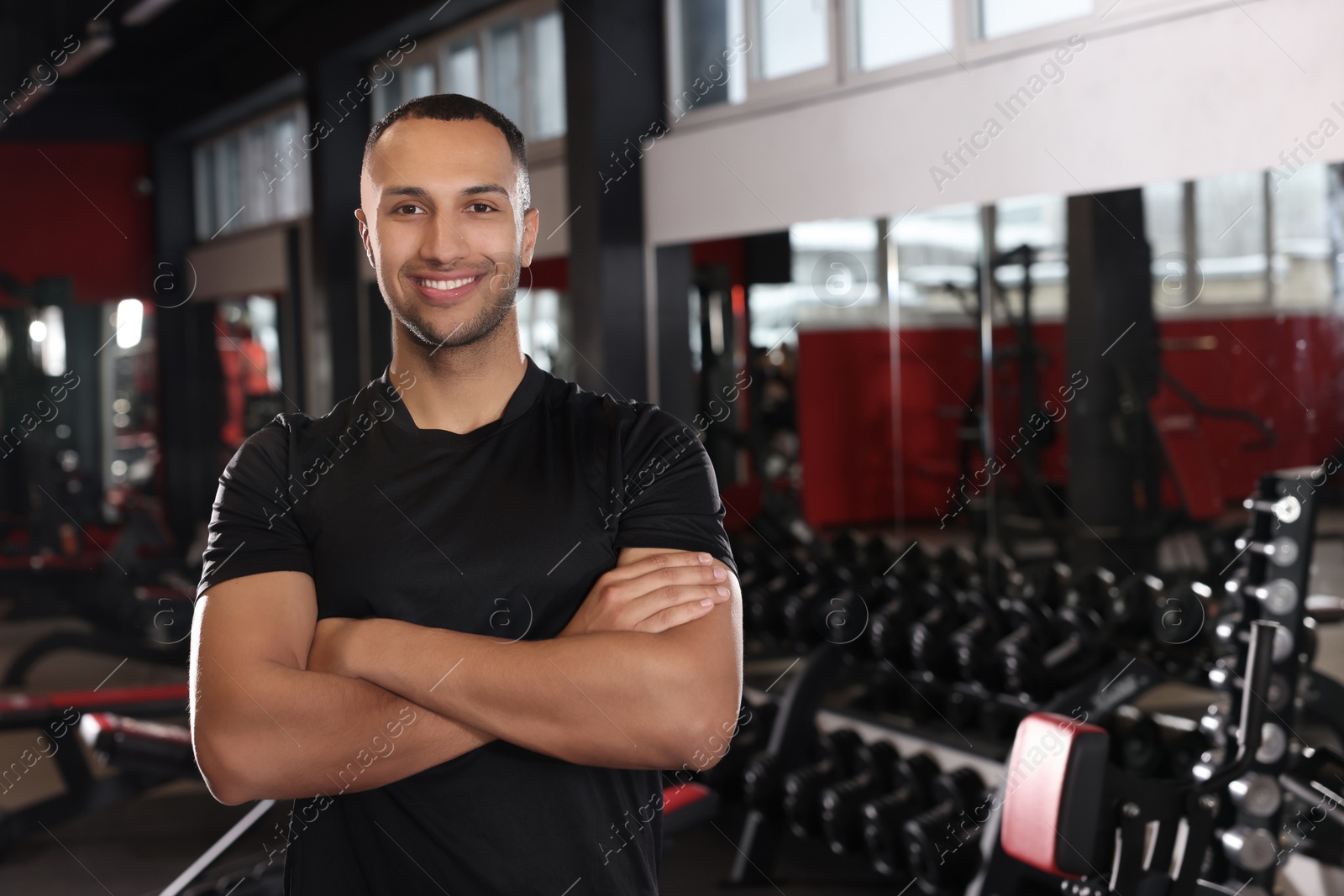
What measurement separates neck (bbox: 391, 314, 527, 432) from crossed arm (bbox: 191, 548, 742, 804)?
A: 0.21 meters

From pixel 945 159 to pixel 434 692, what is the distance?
2.62 metres

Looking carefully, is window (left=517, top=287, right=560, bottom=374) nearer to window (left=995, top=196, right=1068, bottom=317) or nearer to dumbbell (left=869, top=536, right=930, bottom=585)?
dumbbell (left=869, top=536, right=930, bottom=585)

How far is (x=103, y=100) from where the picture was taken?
350 inches

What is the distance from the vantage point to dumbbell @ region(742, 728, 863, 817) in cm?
329

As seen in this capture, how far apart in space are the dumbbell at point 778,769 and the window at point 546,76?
3.01 metres

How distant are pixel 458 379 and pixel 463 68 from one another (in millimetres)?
5171

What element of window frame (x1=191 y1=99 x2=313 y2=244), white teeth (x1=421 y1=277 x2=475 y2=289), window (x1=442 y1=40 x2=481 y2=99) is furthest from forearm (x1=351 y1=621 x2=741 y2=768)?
window frame (x1=191 y1=99 x2=313 y2=244)

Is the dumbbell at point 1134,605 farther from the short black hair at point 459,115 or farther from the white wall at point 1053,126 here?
the short black hair at point 459,115

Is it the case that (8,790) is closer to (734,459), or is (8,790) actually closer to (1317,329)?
(734,459)

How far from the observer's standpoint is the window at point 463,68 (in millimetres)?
5816

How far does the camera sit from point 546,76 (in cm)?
539

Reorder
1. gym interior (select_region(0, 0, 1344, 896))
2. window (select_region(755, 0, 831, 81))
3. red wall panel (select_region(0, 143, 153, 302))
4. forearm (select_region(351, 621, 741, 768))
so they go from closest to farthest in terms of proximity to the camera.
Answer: forearm (select_region(351, 621, 741, 768)), gym interior (select_region(0, 0, 1344, 896)), window (select_region(755, 0, 831, 81)), red wall panel (select_region(0, 143, 153, 302))

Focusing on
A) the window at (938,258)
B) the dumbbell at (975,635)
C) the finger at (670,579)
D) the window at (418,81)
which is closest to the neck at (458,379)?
the finger at (670,579)

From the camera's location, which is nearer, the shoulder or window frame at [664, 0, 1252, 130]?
the shoulder
